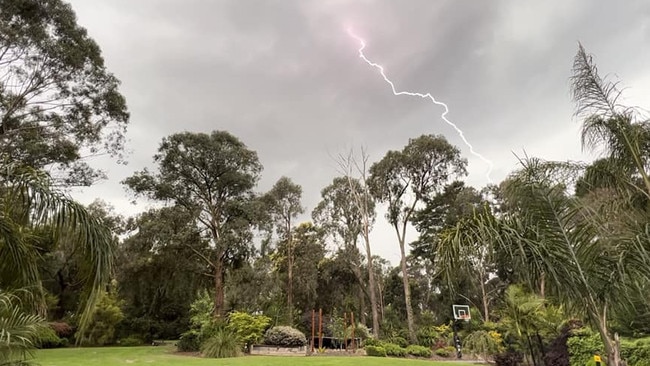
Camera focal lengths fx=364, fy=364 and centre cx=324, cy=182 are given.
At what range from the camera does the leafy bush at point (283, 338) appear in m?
13.6

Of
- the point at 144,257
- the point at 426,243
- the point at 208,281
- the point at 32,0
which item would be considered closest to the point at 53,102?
the point at 32,0

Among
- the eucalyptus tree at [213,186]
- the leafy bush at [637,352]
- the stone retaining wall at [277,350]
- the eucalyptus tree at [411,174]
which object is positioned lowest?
the stone retaining wall at [277,350]

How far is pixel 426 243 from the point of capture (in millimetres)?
25828

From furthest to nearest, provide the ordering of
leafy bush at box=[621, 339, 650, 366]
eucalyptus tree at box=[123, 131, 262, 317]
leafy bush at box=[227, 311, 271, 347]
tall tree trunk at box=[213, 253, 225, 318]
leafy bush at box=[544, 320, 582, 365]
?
1. eucalyptus tree at box=[123, 131, 262, 317]
2. tall tree trunk at box=[213, 253, 225, 318]
3. leafy bush at box=[227, 311, 271, 347]
4. leafy bush at box=[544, 320, 582, 365]
5. leafy bush at box=[621, 339, 650, 366]

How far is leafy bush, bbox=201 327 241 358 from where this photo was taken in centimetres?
1174

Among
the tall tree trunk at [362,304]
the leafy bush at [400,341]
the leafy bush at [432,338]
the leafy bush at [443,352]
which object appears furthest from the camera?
the tall tree trunk at [362,304]

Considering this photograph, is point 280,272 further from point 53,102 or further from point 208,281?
point 53,102

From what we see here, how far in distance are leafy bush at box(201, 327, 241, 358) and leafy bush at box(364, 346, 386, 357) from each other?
5000mm

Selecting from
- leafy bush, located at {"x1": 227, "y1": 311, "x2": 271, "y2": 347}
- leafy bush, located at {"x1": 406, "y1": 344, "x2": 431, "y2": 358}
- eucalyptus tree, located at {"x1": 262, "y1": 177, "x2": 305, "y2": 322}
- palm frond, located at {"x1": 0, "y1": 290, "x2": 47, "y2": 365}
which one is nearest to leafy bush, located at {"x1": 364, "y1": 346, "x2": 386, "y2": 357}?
leafy bush, located at {"x1": 406, "y1": 344, "x2": 431, "y2": 358}

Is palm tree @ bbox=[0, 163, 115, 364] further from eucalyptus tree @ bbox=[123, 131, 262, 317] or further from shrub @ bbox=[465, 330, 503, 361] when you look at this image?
shrub @ bbox=[465, 330, 503, 361]

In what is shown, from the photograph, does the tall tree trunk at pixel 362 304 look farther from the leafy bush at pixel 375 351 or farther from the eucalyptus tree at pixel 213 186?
the eucalyptus tree at pixel 213 186

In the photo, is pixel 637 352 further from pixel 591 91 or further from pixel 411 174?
pixel 411 174

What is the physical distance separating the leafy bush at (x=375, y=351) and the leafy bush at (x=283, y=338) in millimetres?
2528

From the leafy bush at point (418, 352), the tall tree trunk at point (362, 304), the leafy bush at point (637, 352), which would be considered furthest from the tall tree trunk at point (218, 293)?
the leafy bush at point (637, 352)
